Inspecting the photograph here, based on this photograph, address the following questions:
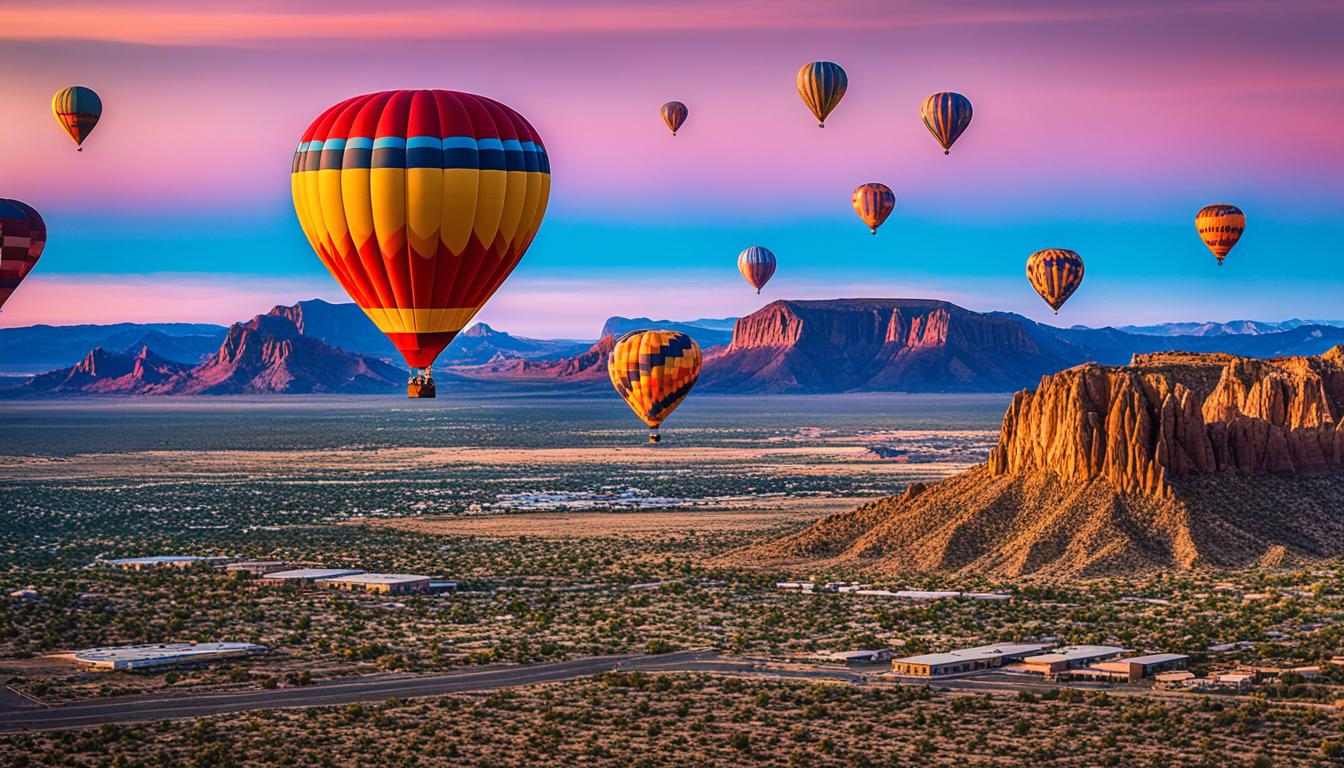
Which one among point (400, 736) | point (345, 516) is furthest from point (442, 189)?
point (345, 516)

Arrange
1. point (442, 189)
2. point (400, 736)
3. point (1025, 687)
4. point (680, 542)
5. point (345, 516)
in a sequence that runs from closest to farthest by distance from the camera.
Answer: point (400, 736)
point (1025, 687)
point (442, 189)
point (680, 542)
point (345, 516)

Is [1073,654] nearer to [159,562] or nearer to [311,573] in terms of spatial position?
[311,573]

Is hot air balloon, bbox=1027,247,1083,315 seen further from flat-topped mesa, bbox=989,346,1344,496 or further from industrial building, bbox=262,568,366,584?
industrial building, bbox=262,568,366,584

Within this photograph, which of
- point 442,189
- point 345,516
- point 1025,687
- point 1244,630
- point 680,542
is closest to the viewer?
point 1025,687

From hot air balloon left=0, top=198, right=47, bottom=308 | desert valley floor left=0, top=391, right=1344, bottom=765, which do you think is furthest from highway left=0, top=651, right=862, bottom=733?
hot air balloon left=0, top=198, right=47, bottom=308

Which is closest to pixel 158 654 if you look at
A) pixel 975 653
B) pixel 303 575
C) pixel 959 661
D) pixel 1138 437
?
pixel 303 575

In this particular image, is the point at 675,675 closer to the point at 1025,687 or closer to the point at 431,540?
the point at 1025,687
